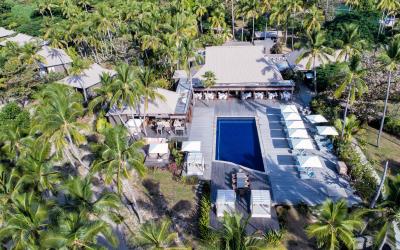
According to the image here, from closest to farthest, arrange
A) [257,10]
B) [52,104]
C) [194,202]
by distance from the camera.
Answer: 1. [52,104]
2. [194,202]
3. [257,10]

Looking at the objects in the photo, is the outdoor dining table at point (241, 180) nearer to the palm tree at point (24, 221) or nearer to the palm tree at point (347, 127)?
the palm tree at point (347, 127)

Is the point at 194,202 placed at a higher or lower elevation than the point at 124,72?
lower

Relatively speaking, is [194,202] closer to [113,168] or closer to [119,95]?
[113,168]

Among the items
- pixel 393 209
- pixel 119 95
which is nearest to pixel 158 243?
pixel 393 209

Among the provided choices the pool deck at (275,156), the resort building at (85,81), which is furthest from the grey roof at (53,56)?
the pool deck at (275,156)

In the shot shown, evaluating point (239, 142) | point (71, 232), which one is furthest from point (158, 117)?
point (71, 232)

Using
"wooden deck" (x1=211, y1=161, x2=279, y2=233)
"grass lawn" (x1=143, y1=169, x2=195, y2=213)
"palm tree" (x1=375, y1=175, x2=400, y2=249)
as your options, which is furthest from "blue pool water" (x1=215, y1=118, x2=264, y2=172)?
"palm tree" (x1=375, y1=175, x2=400, y2=249)
